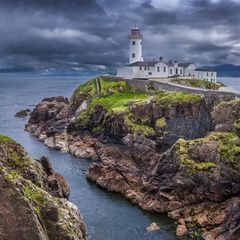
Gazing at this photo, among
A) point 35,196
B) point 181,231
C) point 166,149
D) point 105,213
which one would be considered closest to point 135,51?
point 166,149

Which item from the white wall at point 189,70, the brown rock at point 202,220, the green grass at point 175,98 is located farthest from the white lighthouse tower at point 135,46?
the brown rock at point 202,220

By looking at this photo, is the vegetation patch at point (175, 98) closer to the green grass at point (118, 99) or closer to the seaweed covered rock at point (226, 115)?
the green grass at point (118, 99)

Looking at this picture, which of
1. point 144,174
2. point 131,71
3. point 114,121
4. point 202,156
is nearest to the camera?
point 202,156

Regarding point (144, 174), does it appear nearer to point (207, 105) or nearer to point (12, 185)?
point (207, 105)

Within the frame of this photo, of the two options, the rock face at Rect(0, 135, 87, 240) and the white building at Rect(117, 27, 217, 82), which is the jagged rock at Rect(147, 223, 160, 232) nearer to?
the rock face at Rect(0, 135, 87, 240)

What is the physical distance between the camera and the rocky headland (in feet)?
196

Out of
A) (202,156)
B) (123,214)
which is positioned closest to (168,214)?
(123,214)

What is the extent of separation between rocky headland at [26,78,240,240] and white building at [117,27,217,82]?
44.1ft

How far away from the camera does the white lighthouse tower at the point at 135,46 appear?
13950 centimetres

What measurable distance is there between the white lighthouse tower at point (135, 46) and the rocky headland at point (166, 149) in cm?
2303

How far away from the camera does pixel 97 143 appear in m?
95.2

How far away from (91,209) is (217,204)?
17.1 m

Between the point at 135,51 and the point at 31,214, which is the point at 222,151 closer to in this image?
the point at 31,214

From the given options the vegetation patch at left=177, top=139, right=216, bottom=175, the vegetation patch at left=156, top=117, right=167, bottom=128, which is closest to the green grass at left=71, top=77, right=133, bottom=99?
the vegetation patch at left=156, top=117, right=167, bottom=128
